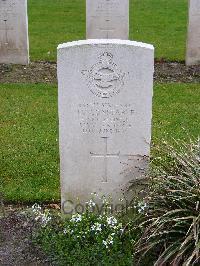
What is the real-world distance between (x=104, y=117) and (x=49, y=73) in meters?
5.99

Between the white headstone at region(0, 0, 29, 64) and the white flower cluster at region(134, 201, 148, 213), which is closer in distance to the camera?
the white flower cluster at region(134, 201, 148, 213)

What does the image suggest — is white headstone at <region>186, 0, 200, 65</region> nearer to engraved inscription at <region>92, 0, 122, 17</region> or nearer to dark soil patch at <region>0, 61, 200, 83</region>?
dark soil patch at <region>0, 61, 200, 83</region>

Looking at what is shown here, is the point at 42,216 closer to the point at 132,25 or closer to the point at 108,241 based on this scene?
the point at 108,241

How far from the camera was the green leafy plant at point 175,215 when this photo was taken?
4.25 m

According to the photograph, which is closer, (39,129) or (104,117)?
(104,117)

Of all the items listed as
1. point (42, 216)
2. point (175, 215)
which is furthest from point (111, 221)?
point (42, 216)

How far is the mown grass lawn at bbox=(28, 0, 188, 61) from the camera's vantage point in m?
12.9

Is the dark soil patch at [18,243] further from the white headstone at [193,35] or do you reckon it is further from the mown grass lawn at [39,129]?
the white headstone at [193,35]

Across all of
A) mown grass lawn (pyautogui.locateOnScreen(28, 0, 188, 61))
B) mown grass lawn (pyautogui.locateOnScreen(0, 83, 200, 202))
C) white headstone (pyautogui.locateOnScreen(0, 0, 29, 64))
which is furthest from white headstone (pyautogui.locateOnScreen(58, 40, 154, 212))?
mown grass lawn (pyautogui.locateOnScreen(28, 0, 188, 61))

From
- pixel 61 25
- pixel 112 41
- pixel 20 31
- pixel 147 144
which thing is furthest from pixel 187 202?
pixel 61 25

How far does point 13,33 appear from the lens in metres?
11.2

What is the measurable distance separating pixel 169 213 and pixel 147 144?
73 centimetres

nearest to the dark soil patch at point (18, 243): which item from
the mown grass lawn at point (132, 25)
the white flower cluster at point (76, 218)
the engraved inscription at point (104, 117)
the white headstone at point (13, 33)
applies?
the white flower cluster at point (76, 218)

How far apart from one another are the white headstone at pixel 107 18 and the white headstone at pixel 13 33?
1.28m
